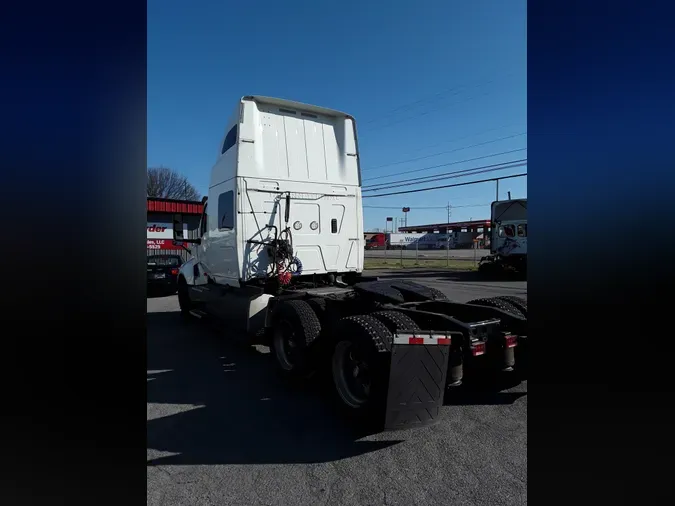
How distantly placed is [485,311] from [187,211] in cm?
2635

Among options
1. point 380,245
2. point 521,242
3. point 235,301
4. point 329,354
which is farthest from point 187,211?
point 380,245

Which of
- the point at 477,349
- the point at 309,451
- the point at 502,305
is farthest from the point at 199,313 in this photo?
the point at 477,349

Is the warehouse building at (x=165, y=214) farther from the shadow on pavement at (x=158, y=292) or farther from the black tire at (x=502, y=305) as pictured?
the black tire at (x=502, y=305)

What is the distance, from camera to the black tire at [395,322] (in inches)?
133

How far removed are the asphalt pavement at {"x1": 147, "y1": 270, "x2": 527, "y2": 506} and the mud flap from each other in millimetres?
253

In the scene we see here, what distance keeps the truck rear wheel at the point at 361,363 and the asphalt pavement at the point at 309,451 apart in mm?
271

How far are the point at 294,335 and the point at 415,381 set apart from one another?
1.80m

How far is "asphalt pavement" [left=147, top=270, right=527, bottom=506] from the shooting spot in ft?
8.38

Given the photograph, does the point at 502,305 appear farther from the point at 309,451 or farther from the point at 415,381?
the point at 309,451

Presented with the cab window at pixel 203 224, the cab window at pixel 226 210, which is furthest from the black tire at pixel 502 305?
the cab window at pixel 203 224

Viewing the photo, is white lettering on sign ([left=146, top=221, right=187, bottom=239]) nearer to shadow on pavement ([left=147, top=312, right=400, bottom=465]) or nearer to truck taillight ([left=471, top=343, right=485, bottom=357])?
shadow on pavement ([left=147, top=312, right=400, bottom=465])

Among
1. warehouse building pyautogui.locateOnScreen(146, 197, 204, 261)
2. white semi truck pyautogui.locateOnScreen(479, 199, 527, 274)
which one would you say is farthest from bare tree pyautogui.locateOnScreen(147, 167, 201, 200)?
white semi truck pyautogui.locateOnScreen(479, 199, 527, 274)
